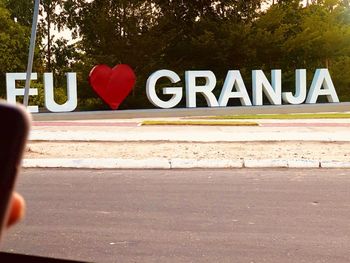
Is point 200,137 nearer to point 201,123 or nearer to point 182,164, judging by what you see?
point 182,164

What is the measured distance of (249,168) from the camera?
10.4m

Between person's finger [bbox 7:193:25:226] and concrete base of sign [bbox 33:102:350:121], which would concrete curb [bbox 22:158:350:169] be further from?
concrete base of sign [bbox 33:102:350:121]

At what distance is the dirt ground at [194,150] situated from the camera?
11656mm

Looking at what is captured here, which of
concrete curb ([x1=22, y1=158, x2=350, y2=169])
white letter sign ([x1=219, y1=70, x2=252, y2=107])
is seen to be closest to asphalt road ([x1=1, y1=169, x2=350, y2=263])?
concrete curb ([x1=22, y1=158, x2=350, y2=169])

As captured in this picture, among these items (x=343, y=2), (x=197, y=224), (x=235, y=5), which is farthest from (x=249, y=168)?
(x=343, y=2)

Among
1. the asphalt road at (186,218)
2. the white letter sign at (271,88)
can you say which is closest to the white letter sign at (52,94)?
the white letter sign at (271,88)

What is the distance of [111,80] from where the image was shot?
23875 mm

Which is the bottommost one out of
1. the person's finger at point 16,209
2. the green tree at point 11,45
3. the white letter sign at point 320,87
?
the white letter sign at point 320,87

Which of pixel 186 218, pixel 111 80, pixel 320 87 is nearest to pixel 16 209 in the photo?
pixel 186 218

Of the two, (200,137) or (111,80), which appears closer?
(200,137)

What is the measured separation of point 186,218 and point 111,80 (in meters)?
18.0

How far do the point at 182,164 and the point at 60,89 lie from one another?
85.2 feet

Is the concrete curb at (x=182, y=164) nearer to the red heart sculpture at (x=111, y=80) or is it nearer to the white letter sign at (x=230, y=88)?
the red heart sculpture at (x=111, y=80)

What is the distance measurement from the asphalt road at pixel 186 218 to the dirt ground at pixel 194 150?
2114 mm
